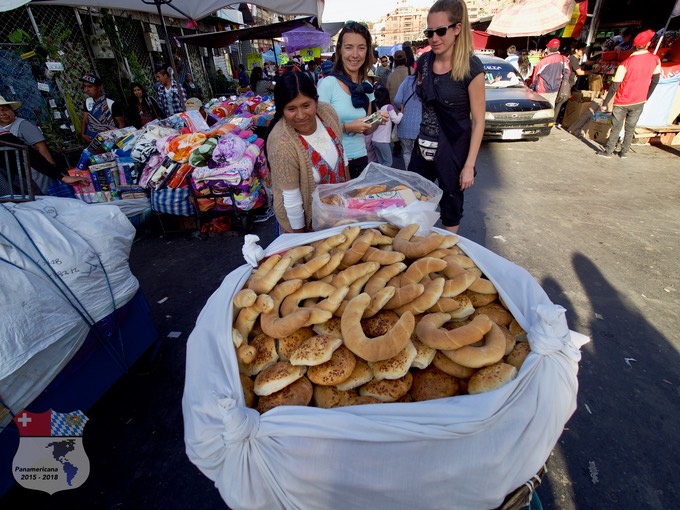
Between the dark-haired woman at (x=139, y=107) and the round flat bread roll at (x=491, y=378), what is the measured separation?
846 centimetres

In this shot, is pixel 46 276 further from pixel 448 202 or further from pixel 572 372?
pixel 448 202

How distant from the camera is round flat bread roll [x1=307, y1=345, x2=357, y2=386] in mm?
1230

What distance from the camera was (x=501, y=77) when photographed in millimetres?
9625

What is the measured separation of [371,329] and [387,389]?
0.24m

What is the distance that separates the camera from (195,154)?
4.89 metres

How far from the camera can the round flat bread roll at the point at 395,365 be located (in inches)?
48.1

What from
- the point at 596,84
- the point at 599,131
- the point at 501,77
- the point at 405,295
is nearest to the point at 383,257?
the point at 405,295

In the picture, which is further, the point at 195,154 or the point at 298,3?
the point at 298,3

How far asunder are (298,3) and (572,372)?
332 inches

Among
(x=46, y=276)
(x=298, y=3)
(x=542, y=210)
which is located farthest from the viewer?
(x=298, y=3)

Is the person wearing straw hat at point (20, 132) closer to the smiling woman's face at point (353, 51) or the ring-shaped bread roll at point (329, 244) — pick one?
the smiling woman's face at point (353, 51)

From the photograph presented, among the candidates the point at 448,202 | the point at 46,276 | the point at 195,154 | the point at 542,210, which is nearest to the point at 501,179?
the point at 542,210

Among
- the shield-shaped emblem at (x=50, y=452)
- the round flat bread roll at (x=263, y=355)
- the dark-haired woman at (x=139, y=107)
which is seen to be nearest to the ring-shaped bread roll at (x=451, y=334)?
the round flat bread roll at (x=263, y=355)

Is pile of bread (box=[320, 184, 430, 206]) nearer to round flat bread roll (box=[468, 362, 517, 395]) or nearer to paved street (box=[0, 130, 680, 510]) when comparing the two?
round flat bread roll (box=[468, 362, 517, 395])
